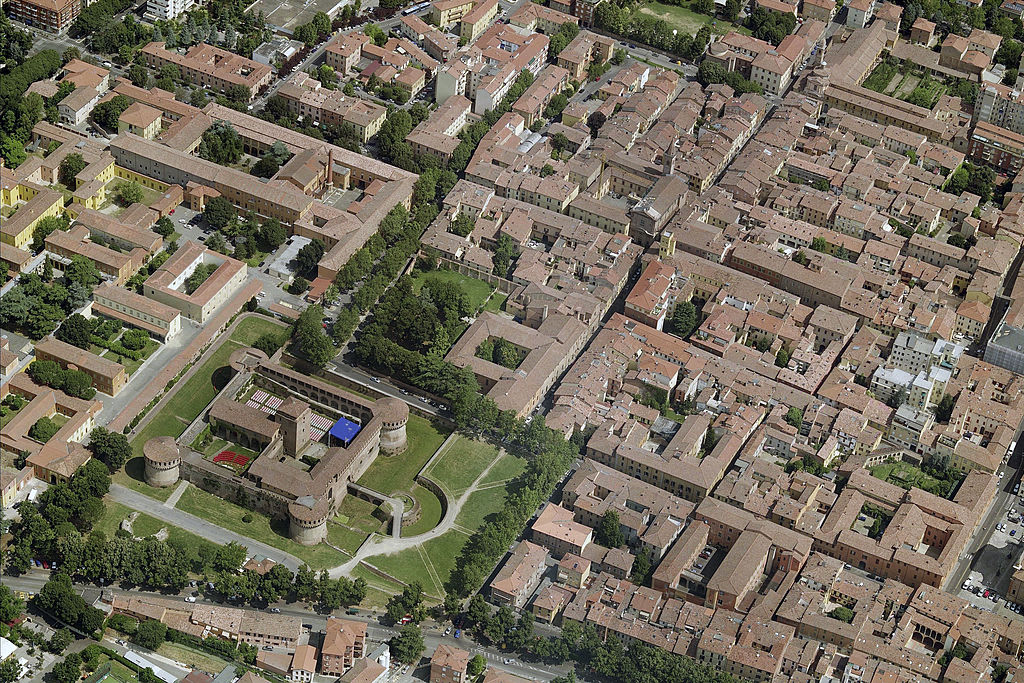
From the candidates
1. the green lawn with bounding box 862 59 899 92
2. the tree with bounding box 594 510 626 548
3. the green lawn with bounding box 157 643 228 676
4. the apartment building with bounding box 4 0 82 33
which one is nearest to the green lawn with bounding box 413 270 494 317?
the tree with bounding box 594 510 626 548

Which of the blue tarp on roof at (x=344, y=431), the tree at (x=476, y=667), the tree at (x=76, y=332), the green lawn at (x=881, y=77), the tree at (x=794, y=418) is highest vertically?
the green lawn at (x=881, y=77)

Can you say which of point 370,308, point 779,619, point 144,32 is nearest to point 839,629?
Answer: point 779,619

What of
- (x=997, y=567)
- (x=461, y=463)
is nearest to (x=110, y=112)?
(x=461, y=463)

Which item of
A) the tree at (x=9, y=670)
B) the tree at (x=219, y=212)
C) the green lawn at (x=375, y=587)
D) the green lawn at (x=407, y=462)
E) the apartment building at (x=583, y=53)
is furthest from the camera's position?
the apartment building at (x=583, y=53)

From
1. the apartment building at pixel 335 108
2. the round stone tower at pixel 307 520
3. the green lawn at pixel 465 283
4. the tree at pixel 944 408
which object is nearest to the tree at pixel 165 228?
the green lawn at pixel 465 283

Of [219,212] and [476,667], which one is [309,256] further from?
[476,667]

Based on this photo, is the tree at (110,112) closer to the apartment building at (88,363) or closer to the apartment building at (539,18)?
the apartment building at (88,363)
